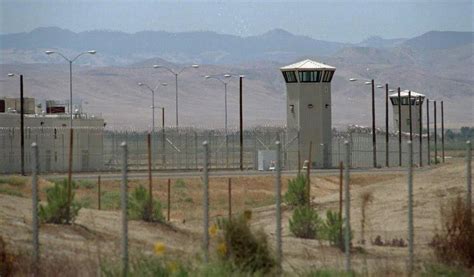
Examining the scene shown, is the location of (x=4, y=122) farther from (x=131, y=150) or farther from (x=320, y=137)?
(x=320, y=137)

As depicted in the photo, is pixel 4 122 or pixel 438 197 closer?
pixel 438 197

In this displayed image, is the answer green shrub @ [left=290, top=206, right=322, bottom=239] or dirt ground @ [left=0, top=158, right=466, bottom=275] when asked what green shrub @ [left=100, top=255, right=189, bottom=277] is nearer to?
dirt ground @ [left=0, top=158, right=466, bottom=275]

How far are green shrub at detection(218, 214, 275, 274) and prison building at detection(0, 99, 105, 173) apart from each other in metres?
53.3

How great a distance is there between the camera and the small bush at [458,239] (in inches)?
775

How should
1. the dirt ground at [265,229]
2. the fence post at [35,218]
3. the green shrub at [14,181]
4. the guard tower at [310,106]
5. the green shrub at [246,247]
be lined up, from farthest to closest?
1. the guard tower at [310,106]
2. the green shrub at [14,181]
3. the dirt ground at [265,229]
4. the fence post at [35,218]
5. the green shrub at [246,247]

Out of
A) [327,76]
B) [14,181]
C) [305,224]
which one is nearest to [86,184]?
[14,181]

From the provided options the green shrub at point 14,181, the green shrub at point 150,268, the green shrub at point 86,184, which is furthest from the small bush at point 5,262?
the green shrub at point 86,184

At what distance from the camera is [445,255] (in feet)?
65.3

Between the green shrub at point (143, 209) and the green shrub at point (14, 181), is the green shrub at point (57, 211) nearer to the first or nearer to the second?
the green shrub at point (143, 209)

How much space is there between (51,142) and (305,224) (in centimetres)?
4898

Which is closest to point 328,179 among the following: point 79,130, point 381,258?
point 79,130

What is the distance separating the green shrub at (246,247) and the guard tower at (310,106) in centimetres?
5980

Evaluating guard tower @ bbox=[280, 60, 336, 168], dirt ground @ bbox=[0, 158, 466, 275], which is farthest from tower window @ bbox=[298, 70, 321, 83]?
dirt ground @ bbox=[0, 158, 466, 275]

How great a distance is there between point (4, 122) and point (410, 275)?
2344 inches
